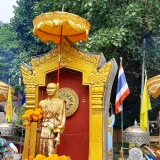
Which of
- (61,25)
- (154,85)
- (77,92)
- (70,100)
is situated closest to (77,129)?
(70,100)

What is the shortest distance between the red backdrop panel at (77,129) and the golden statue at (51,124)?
991 mm

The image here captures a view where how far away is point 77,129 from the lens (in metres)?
7.38

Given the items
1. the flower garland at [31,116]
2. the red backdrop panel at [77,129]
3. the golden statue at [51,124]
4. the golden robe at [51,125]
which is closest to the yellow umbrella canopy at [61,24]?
the red backdrop panel at [77,129]

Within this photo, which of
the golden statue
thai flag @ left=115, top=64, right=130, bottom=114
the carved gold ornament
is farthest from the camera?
thai flag @ left=115, top=64, right=130, bottom=114

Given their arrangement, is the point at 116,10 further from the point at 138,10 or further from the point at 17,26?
the point at 17,26

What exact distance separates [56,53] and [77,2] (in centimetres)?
508

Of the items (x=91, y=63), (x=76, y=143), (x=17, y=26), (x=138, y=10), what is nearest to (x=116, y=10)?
(x=138, y=10)

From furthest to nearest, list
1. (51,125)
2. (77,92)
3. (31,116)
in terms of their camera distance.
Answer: (77,92) → (51,125) → (31,116)

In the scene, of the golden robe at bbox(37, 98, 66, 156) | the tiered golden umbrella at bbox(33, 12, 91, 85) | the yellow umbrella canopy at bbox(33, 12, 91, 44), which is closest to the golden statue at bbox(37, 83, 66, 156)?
the golden robe at bbox(37, 98, 66, 156)

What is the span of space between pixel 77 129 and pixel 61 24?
2.61 m

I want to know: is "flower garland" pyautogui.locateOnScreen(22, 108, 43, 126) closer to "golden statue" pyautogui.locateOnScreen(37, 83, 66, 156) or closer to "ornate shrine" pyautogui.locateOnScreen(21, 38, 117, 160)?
"golden statue" pyautogui.locateOnScreen(37, 83, 66, 156)

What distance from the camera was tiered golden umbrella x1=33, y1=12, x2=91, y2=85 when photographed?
21.4ft

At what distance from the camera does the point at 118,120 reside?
648 inches

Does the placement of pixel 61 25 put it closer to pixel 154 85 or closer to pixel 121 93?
pixel 121 93
